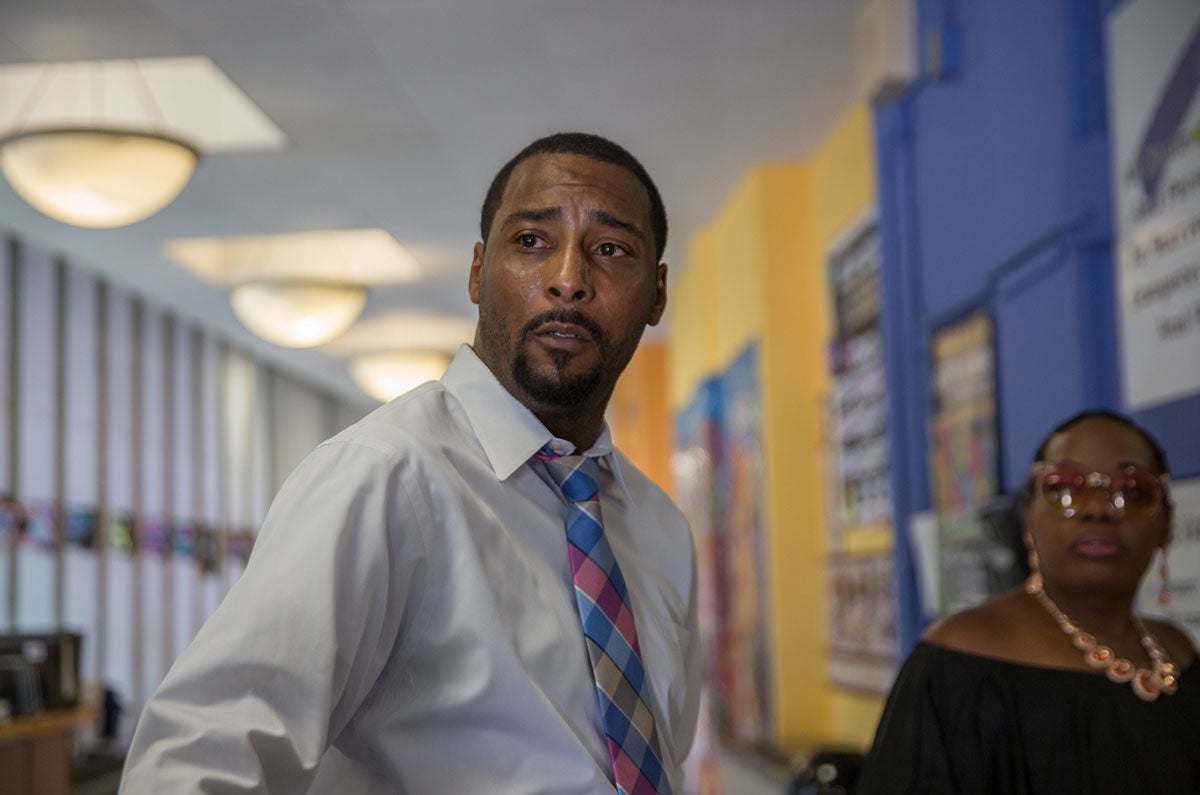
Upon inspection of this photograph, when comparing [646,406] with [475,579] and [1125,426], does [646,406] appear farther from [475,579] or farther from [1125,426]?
[475,579]

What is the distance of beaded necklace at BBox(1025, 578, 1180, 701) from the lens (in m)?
2.20

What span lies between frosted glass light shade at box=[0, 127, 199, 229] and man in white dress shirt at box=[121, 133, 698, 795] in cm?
531

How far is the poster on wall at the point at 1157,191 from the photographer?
302cm

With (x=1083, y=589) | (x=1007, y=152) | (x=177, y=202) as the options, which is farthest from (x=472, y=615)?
(x=177, y=202)

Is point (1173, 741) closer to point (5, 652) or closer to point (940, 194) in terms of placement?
point (940, 194)

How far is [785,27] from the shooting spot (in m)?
6.04

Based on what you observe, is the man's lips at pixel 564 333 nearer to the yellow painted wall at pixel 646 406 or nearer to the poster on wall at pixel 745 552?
the poster on wall at pixel 745 552

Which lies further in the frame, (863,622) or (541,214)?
(863,622)

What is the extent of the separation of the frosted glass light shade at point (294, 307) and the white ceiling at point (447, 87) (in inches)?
15.8

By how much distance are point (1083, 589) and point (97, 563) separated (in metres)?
10.1

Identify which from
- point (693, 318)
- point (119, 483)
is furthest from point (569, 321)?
point (119, 483)

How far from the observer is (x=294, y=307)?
933cm

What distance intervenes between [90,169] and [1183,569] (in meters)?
5.16

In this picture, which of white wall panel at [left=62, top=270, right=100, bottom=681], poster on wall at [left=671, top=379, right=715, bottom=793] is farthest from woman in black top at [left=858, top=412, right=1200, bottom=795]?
white wall panel at [left=62, top=270, right=100, bottom=681]
